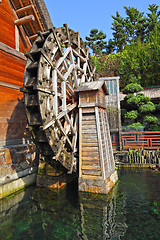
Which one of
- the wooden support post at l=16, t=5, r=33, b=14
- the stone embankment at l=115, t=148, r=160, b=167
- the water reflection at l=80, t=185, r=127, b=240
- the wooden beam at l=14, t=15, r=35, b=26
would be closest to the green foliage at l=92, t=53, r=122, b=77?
the stone embankment at l=115, t=148, r=160, b=167

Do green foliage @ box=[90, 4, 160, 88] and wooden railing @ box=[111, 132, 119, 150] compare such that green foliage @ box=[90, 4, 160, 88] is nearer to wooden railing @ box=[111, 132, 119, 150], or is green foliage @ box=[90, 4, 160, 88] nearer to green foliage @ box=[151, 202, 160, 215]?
wooden railing @ box=[111, 132, 119, 150]

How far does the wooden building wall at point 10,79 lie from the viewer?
5941mm

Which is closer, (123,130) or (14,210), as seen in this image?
(14,210)

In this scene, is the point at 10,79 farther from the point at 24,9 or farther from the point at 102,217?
the point at 102,217

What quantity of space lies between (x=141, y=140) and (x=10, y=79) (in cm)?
802

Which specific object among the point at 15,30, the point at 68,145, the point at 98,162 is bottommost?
the point at 98,162

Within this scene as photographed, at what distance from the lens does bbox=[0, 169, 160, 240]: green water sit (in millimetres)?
3652

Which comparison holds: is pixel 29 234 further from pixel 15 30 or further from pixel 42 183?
pixel 15 30

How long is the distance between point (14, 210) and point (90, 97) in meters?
4.13

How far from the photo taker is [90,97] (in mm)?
5930

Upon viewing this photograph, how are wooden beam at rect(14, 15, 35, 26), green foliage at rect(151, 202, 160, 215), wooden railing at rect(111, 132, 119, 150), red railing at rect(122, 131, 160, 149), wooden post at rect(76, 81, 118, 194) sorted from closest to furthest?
green foliage at rect(151, 202, 160, 215) → wooden post at rect(76, 81, 118, 194) → wooden beam at rect(14, 15, 35, 26) → red railing at rect(122, 131, 160, 149) → wooden railing at rect(111, 132, 119, 150)

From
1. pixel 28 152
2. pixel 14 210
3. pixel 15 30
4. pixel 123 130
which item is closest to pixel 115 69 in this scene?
pixel 123 130

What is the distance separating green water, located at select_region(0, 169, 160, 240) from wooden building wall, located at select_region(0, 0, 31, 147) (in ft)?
7.18

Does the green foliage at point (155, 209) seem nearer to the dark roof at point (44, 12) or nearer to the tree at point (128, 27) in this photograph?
the dark roof at point (44, 12)
